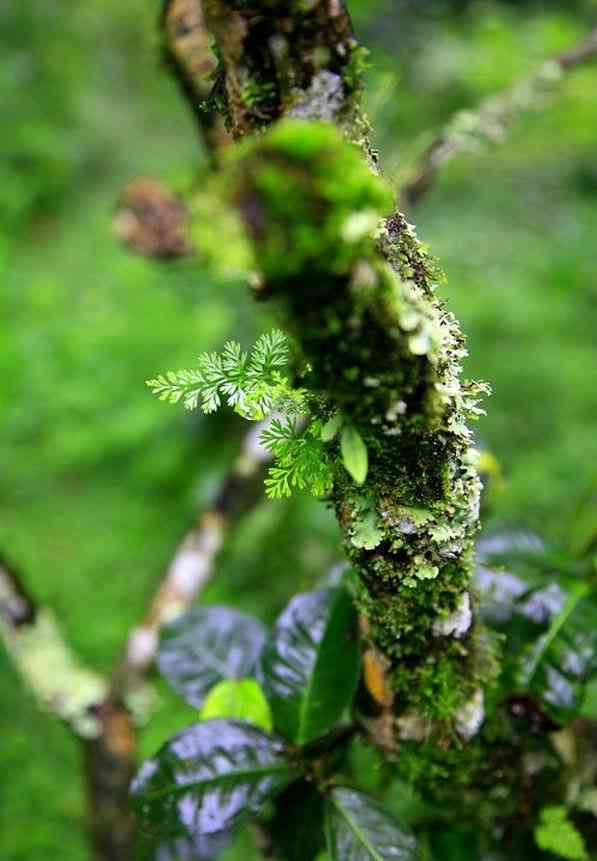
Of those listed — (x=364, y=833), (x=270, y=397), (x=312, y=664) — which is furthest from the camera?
(x=312, y=664)

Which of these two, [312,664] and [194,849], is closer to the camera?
[312,664]

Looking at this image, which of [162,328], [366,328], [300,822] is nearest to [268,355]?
[366,328]

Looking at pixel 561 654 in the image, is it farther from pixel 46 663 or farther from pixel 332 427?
pixel 46 663

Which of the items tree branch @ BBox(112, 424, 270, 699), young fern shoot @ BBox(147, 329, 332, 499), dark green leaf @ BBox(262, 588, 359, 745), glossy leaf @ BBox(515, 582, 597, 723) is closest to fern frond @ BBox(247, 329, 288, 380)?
young fern shoot @ BBox(147, 329, 332, 499)

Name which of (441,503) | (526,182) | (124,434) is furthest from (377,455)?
(526,182)

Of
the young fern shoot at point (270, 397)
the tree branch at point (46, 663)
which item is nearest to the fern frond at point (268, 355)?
the young fern shoot at point (270, 397)

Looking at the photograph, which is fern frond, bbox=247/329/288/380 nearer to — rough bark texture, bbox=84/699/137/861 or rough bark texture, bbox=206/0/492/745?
rough bark texture, bbox=206/0/492/745
